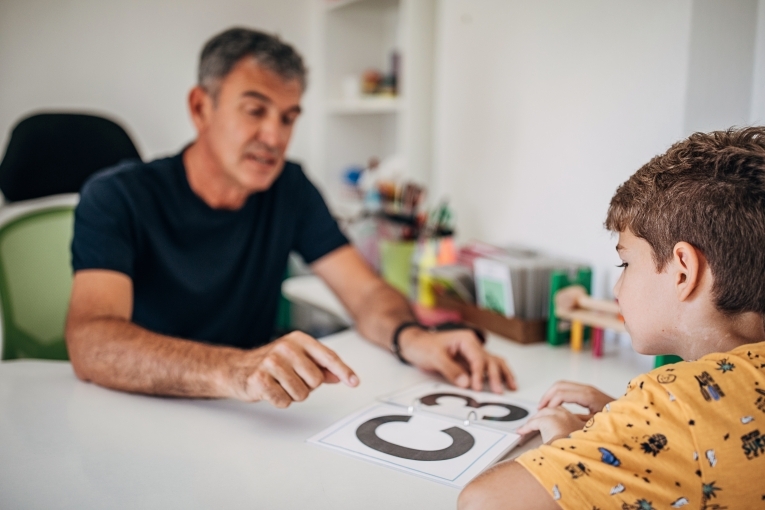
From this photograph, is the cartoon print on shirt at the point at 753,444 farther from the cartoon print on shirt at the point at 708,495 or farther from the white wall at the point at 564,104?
the white wall at the point at 564,104

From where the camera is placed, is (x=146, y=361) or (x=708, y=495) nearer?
(x=708, y=495)

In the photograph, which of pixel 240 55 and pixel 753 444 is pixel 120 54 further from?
pixel 753 444

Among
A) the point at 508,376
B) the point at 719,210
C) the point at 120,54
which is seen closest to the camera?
the point at 719,210

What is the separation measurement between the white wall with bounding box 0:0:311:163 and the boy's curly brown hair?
7.61 feet

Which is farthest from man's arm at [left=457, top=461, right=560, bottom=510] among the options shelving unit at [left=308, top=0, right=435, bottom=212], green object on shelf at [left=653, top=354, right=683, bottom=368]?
shelving unit at [left=308, top=0, right=435, bottom=212]

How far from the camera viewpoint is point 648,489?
0.60 metres

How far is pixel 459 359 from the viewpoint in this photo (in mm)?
1233

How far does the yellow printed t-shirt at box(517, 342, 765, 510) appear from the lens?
0.60 metres

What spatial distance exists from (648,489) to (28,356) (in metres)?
1.41

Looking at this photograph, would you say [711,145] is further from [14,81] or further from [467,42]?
[14,81]

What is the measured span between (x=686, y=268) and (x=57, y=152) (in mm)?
→ 1727

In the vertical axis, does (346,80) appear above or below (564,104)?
above

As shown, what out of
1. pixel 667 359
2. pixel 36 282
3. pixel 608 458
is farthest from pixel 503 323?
pixel 36 282

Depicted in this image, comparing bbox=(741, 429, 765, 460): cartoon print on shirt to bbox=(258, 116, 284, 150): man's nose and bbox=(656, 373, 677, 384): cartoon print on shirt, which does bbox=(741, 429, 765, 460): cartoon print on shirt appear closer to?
bbox=(656, 373, 677, 384): cartoon print on shirt
